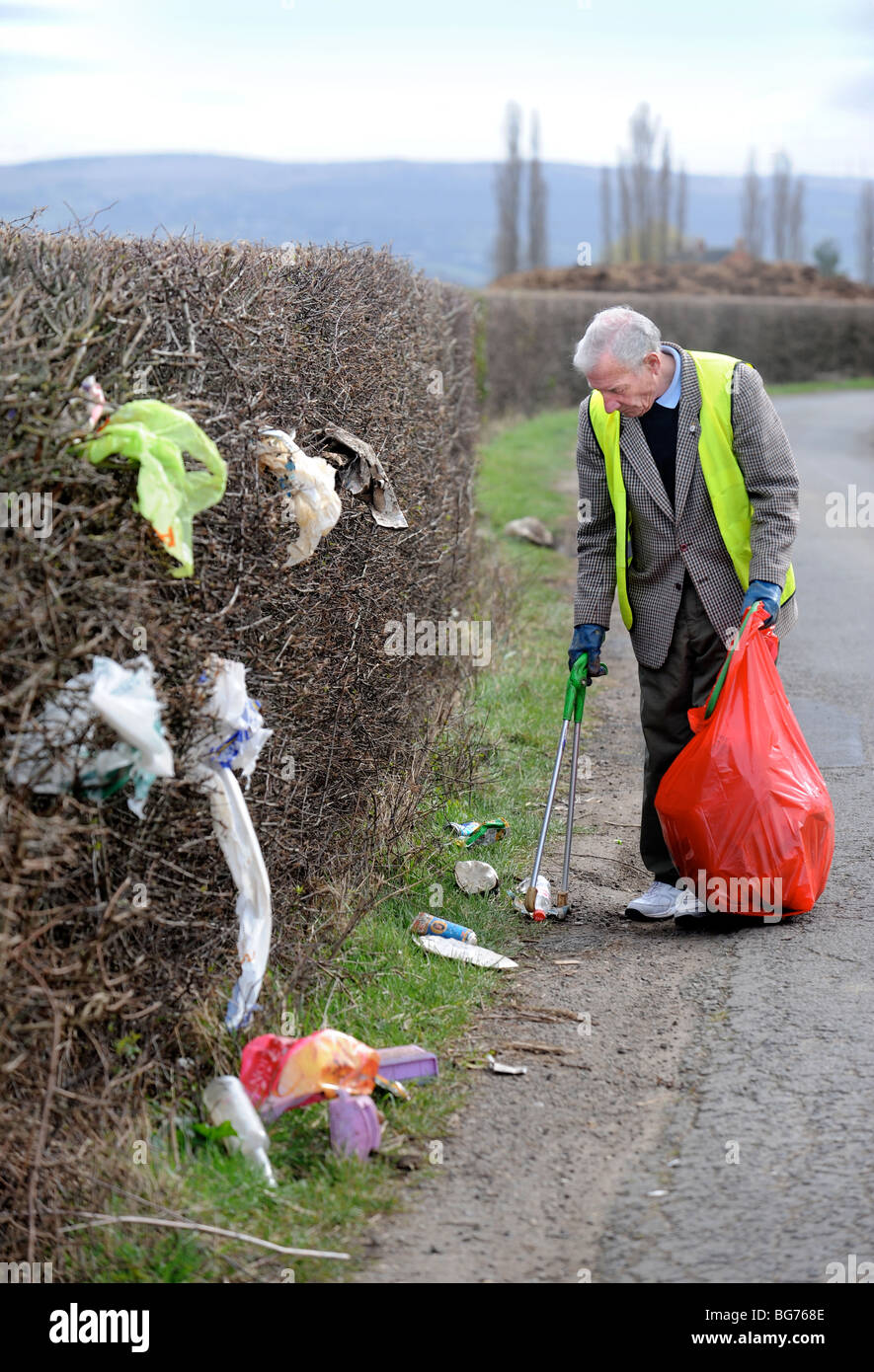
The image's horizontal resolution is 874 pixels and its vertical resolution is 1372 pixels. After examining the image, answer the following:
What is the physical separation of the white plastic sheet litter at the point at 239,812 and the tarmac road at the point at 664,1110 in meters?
0.66

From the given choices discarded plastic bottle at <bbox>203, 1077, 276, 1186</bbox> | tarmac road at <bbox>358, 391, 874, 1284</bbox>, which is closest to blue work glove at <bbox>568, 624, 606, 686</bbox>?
tarmac road at <bbox>358, 391, 874, 1284</bbox>

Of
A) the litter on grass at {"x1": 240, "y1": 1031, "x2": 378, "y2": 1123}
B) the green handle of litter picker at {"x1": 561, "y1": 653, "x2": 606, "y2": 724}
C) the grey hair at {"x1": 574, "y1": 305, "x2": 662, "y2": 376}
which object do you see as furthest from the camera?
the green handle of litter picker at {"x1": 561, "y1": 653, "x2": 606, "y2": 724}

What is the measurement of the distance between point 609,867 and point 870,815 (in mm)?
1167

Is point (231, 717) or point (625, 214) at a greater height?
point (625, 214)

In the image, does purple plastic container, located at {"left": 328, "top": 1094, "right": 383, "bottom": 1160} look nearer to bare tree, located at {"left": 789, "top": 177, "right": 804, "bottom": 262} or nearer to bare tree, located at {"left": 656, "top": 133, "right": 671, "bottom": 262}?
bare tree, located at {"left": 656, "top": 133, "right": 671, "bottom": 262}

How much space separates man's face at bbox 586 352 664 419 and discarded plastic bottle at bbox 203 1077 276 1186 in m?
2.42

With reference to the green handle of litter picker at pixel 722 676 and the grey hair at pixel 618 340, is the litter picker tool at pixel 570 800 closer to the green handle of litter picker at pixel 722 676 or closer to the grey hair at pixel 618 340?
the green handle of litter picker at pixel 722 676

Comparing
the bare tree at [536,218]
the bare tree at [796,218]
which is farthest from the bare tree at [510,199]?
the bare tree at [796,218]

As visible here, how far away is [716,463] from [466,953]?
1817mm

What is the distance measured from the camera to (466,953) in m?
4.41

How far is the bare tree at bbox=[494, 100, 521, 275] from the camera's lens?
6975cm

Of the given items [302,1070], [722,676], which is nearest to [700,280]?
[722,676]

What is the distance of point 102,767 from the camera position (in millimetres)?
2889

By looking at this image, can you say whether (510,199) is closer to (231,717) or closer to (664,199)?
(664,199)
